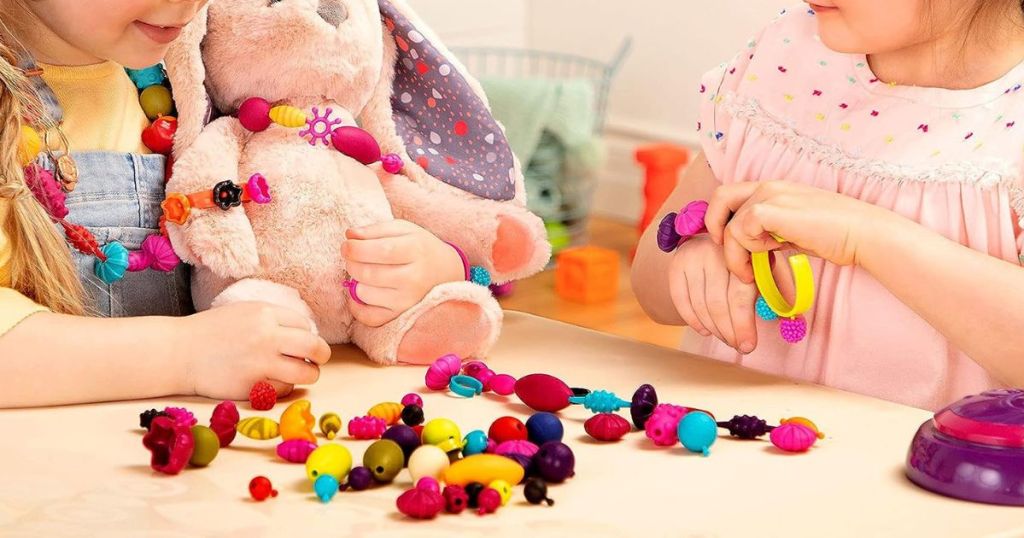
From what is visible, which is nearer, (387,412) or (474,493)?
(474,493)

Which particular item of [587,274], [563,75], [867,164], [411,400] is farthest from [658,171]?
[411,400]

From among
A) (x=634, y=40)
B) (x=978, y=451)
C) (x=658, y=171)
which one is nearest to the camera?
(x=978, y=451)

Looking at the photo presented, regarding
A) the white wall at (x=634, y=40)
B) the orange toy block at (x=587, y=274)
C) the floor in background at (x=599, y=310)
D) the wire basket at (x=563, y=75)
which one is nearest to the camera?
the floor in background at (x=599, y=310)

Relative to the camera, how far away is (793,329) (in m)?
0.90

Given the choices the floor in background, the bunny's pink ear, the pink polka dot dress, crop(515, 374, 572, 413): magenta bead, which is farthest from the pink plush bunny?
the floor in background

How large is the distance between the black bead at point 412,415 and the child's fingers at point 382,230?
6.2 inches

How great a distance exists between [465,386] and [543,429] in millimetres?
108

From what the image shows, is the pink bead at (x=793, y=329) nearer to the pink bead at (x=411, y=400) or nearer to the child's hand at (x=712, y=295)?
the child's hand at (x=712, y=295)

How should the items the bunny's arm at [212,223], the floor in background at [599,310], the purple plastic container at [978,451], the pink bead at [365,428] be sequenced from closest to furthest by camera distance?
the purple plastic container at [978,451]
the pink bead at [365,428]
the bunny's arm at [212,223]
the floor in background at [599,310]

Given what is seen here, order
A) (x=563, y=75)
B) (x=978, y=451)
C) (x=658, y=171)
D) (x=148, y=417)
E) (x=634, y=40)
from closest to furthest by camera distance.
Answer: (x=978, y=451)
(x=148, y=417)
(x=658, y=171)
(x=634, y=40)
(x=563, y=75)

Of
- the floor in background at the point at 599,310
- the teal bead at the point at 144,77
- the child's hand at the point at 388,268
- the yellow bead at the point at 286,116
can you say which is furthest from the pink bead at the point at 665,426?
the floor in background at the point at 599,310

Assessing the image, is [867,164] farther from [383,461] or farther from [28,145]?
[28,145]

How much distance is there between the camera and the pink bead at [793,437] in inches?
26.8

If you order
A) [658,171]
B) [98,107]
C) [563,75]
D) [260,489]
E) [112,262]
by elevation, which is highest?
[563,75]
